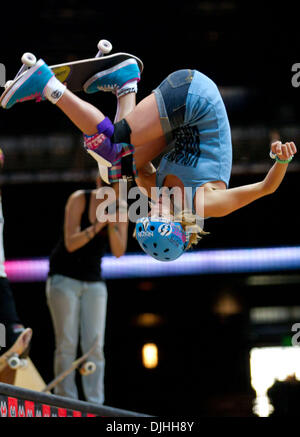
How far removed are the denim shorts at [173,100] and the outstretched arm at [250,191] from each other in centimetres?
38

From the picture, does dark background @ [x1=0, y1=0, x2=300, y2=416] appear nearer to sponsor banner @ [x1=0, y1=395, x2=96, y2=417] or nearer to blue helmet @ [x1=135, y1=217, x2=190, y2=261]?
sponsor banner @ [x1=0, y1=395, x2=96, y2=417]

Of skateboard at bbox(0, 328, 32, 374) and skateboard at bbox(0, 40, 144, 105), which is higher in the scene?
skateboard at bbox(0, 40, 144, 105)

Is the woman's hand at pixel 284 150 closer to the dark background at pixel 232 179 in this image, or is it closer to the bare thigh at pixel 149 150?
the bare thigh at pixel 149 150

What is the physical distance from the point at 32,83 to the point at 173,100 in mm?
670

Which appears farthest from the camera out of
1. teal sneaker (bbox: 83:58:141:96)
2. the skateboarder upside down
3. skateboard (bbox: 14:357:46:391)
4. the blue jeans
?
the blue jeans

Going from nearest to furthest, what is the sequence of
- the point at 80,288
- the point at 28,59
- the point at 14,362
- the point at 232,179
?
1. the point at 28,59
2. the point at 14,362
3. the point at 80,288
4. the point at 232,179

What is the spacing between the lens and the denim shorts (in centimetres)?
322

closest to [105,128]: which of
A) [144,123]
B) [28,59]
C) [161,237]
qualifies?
[144,123]

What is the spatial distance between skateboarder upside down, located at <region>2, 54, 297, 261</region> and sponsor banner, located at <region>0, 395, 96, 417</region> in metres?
1.02

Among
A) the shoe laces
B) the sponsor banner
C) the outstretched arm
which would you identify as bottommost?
the sponsor banner

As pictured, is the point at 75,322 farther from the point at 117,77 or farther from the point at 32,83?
the point at 32,83

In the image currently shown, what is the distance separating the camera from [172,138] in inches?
134

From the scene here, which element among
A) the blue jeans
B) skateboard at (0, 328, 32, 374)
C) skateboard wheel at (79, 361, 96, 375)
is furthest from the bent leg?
skateboard wheel at (79, 361, 96, 375)

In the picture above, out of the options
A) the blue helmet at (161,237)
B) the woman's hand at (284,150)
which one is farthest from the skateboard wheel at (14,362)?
the woman's hand at (284,150)
